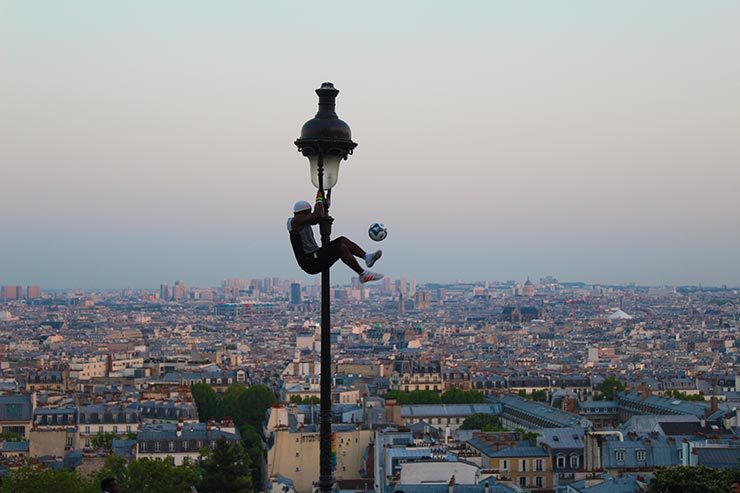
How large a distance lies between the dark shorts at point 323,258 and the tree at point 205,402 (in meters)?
58.3

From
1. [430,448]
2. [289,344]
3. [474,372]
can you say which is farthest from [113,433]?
[289,344]

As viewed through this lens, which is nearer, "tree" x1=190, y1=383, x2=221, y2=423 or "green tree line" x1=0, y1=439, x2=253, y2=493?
"green tree line" x1=0, y1=439, x2=253, y2=493

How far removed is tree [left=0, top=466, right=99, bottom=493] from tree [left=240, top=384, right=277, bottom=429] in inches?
1105

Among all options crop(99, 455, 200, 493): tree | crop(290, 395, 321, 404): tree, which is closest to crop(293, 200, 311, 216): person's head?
crop(99, 455, 200, 493): tree

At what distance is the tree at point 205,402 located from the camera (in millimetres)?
68031

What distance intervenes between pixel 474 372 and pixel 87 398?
35.8 metres

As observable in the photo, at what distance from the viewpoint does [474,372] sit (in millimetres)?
96250

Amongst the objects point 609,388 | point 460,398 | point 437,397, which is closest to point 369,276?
point 460,398

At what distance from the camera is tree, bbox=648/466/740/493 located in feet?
96.9

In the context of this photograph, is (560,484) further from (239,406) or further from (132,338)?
(132,338)

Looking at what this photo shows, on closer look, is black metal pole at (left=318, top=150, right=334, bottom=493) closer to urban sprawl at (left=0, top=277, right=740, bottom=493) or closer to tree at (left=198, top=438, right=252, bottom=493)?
urban sprawl at (left=0, top=277, right=740, bottom=493)

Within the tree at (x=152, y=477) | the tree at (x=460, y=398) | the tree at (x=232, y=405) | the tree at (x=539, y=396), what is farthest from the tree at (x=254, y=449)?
the tree at (x=539, y=396)

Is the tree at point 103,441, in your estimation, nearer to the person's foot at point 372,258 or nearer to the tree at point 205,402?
the tree at point 205,402

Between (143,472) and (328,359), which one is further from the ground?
(328,359)
